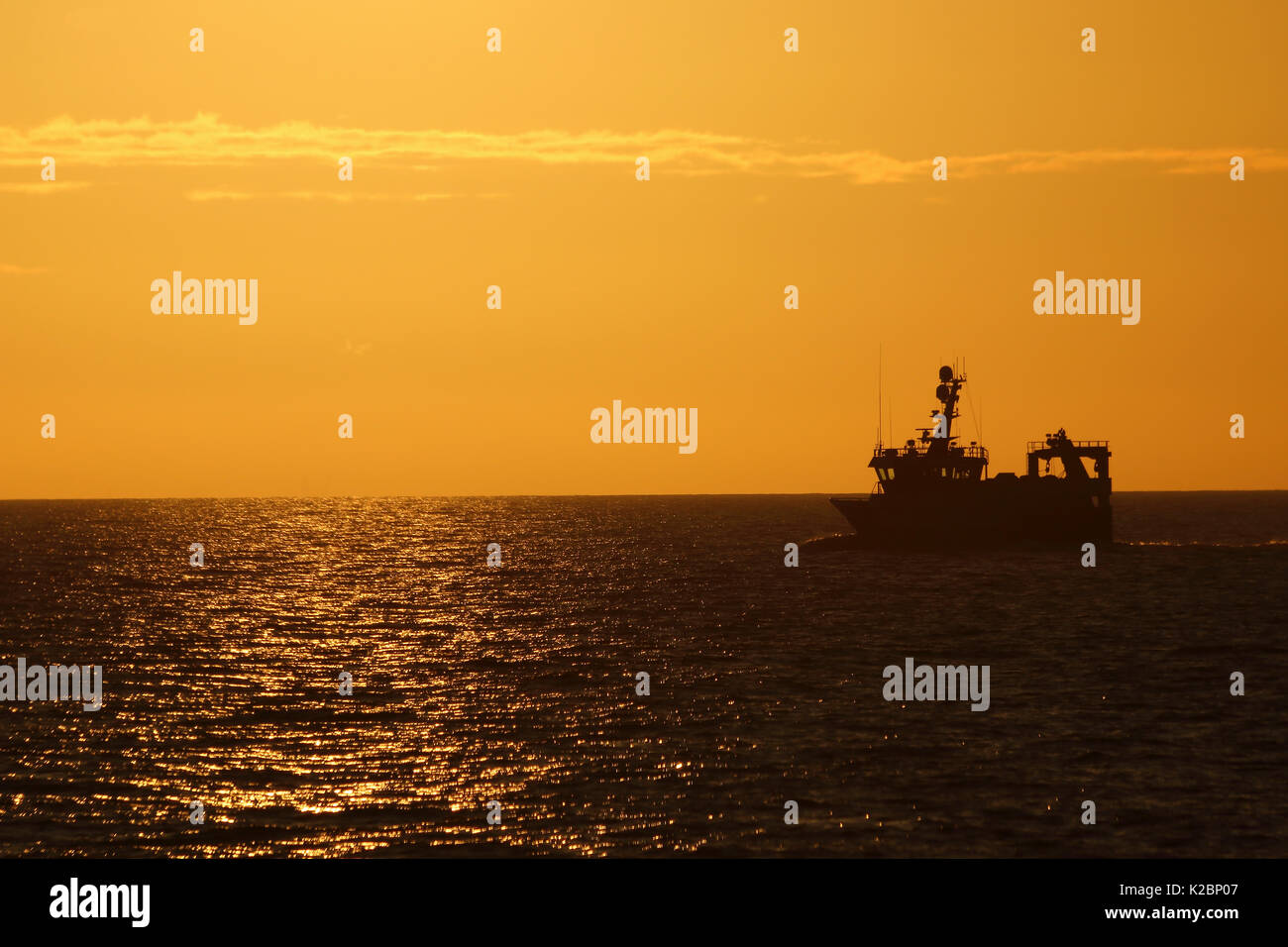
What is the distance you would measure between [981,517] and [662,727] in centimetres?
7805

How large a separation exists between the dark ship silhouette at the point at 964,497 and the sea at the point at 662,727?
2769cm

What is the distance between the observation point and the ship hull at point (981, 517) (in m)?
109

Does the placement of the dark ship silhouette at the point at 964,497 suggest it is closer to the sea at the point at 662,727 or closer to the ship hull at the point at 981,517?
the ship hull at the point at 981,517

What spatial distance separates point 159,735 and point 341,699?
7038 mm

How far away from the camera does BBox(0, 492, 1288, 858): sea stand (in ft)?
83.6

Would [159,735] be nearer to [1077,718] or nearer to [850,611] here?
[1077,718]

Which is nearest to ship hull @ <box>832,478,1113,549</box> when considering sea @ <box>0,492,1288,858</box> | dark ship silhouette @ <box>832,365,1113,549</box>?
dark ship silhouette @ <box>832,365,1113,549</box>

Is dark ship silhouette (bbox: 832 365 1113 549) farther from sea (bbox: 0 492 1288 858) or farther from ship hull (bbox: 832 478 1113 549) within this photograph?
sea (bbox: 0 492 1288 858)

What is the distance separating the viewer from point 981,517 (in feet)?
359

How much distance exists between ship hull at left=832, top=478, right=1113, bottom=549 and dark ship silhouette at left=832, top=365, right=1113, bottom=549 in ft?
0.27

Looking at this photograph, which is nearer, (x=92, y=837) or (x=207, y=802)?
(x=92, y=837)

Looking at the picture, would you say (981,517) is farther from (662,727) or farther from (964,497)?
(662,727)
